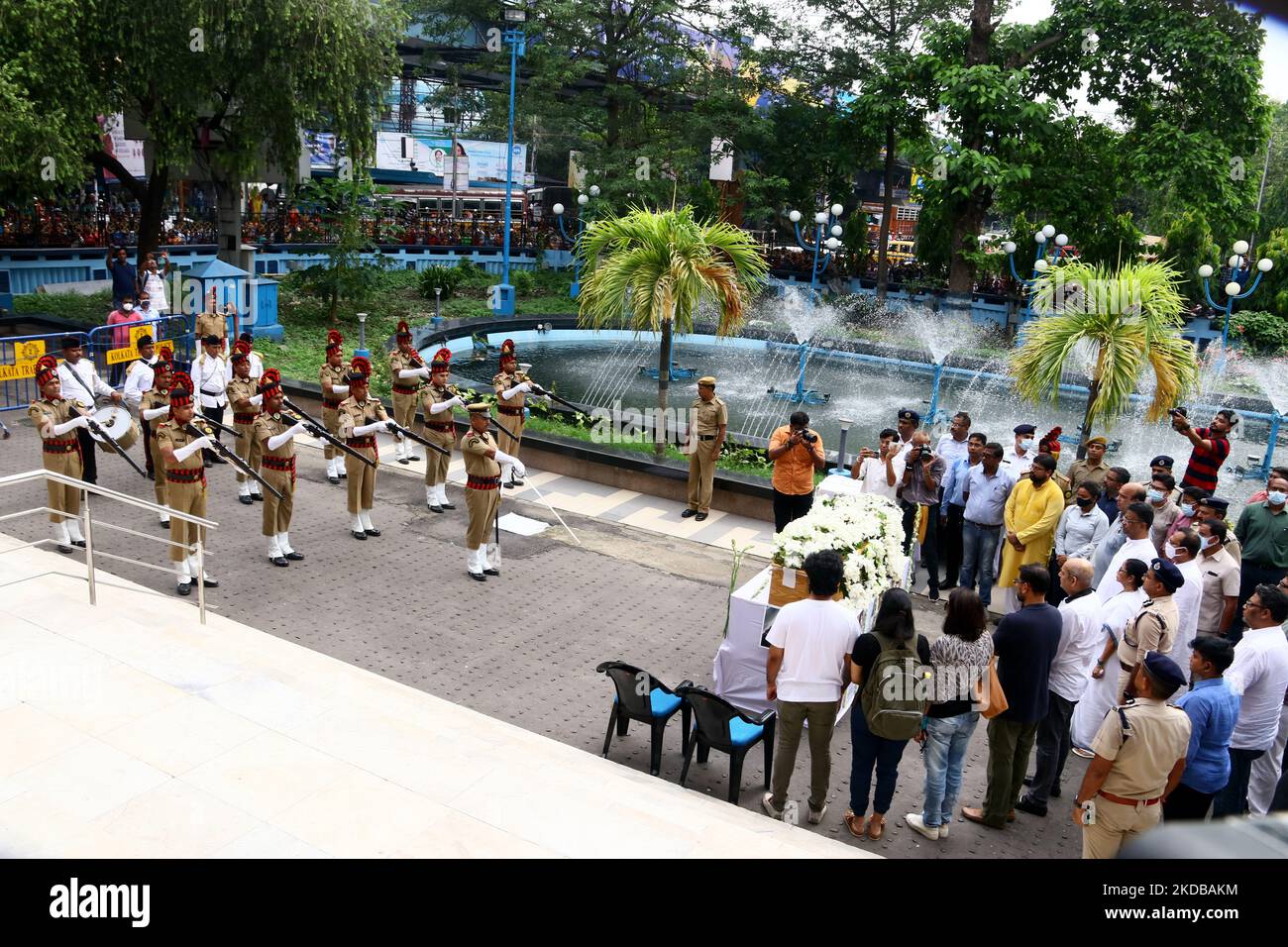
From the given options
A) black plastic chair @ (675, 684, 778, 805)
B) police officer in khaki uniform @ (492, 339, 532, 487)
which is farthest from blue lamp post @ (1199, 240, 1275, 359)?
black plastic chair @ (675, 684, 778, 805)

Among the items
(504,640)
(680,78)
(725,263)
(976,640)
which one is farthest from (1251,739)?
(680,78)

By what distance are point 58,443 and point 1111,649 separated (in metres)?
9.26

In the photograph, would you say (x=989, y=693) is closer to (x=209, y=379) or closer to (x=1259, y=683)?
(x=1259, y=683)

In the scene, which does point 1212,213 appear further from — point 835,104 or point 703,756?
point 703,756

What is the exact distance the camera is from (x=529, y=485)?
13664mm

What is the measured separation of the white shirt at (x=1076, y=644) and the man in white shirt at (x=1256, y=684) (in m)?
0.76

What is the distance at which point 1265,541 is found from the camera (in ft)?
28.0

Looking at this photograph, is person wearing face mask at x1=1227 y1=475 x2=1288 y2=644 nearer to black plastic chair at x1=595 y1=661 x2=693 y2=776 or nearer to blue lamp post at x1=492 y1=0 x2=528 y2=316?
black plastic chair at x1=595 y1=661 x2=693 y2=776

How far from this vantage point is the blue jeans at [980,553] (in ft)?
32.3

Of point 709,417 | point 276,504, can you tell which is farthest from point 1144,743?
point 276,504

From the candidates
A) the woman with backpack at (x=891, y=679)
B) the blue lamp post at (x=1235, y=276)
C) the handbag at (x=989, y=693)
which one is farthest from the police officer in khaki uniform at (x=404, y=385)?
the blue lamp post at (x=1235, y=276)

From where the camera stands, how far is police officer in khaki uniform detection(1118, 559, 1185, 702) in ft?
20.8

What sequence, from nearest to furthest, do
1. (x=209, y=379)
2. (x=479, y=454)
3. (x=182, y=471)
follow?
(x=182, y=471) < (x=479, y=454) < (x=209, y=379)

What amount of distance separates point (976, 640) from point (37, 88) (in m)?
17.8
